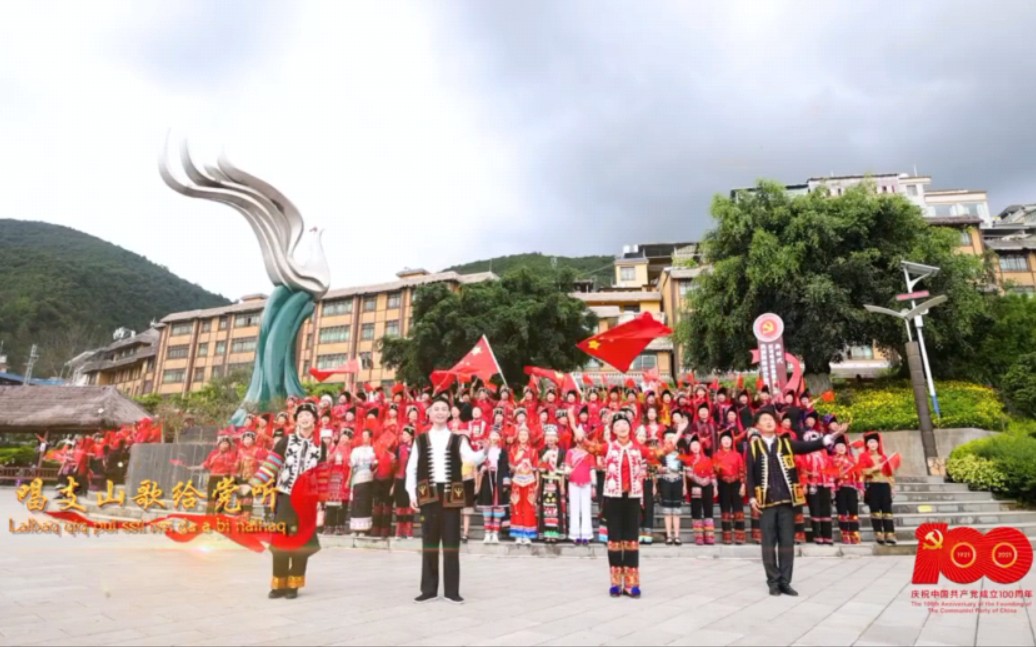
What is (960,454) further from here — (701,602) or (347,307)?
(347,307)

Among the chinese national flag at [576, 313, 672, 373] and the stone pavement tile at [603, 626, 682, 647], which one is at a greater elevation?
the chinese national flag at [576, 313, 672, 373]

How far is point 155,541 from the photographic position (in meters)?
10.2

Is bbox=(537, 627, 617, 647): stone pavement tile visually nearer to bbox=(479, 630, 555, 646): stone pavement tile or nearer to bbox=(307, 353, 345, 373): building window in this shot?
bbox=(479, 630, 555, 646): stone pavement tile

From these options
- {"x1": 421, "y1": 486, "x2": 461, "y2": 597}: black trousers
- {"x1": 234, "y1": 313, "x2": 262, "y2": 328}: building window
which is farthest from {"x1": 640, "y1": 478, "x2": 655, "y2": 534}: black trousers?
{"x1": 234, "y1": 313, "x2": 262, "y2": 328}: building window

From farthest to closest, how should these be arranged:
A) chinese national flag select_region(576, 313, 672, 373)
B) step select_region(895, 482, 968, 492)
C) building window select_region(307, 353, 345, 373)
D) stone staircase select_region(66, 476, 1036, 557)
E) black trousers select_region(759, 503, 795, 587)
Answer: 1. building window select_region(307, 353, 345, 373)
2. chinese national flag select_region(576, 313, 672, 373)
3. step select_region(895, 482, 968, 492)
4. stone staircase select_region(66, 476, 1036, 557)
5. black trousers select_region(759, 503, 795, 587)

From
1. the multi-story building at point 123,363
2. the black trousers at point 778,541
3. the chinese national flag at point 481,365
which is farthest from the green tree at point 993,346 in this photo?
the multi-story building at point 123,363

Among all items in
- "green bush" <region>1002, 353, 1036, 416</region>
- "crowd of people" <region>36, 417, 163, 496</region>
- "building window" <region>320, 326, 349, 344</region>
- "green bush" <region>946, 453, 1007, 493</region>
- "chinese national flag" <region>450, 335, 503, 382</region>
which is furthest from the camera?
"building window" <region>320, 326, 349, 344</region>

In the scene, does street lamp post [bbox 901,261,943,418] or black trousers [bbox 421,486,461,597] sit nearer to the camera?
black trousers [bbox 421,486,461,597]

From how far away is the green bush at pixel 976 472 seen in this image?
40.9 ft

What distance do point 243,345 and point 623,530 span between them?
63.0 m

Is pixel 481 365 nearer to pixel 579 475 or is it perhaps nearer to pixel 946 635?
pixel 579 475

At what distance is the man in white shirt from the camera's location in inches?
219

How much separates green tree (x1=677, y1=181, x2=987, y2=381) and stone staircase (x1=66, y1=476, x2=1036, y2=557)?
29.5 feet

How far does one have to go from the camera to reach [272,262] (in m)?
22.0
